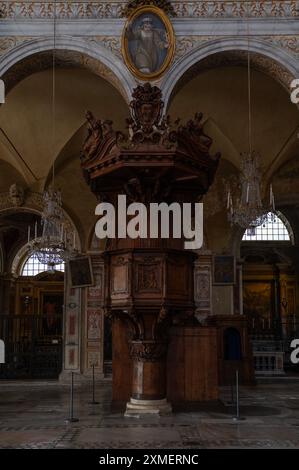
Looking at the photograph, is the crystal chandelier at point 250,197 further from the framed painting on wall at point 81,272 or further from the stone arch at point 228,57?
the framed painting on wall at point 81,272

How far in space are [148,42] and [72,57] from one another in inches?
57.7

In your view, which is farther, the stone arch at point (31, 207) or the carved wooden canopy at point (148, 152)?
the stone arch at point (31, 207)

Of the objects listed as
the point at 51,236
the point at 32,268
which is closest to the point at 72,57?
the point at 51,236

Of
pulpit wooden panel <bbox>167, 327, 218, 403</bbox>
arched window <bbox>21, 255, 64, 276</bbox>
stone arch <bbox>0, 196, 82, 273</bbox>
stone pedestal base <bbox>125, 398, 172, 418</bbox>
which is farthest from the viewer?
arched window <bbox>21, 255, 64, 276</bbox>

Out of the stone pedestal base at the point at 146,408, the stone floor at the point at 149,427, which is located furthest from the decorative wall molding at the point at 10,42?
the stone pedestal base at the point at 146,408

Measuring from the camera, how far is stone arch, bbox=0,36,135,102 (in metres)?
10.3

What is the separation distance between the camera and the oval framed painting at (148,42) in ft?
33.7

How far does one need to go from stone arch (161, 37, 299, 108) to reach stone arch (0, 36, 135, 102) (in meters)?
0.73

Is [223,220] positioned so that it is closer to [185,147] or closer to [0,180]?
[0,180]

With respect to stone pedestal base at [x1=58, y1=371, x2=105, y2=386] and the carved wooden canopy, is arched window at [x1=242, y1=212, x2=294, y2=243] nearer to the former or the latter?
stone pedestal base at [x1=58, y1=371, x2=105, y2=386]

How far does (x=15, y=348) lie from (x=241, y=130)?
31.9 ft

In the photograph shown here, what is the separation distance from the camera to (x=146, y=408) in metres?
8.02

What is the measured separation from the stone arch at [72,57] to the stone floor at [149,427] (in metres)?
5.46

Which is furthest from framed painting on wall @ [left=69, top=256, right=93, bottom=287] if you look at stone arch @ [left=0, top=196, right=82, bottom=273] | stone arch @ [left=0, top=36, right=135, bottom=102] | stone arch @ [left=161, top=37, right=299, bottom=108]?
stone arch @ [left=161, top=37, right=299, bottom=108]
